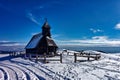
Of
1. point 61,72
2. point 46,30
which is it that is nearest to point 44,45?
point 46,30

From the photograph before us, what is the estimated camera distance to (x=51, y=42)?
121 feet

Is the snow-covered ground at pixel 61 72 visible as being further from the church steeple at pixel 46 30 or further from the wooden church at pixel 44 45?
the church steeple at pixel 46 30

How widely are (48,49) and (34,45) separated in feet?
11.5

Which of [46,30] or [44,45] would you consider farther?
[46,30]

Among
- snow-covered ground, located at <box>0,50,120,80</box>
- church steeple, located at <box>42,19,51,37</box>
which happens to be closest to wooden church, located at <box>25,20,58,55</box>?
church steeple, located at <box>42,19,51,37</box>

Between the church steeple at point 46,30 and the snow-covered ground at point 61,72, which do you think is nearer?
the snow-covered ground at point 61,72

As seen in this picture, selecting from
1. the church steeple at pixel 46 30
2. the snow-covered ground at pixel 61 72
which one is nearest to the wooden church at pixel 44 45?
the church steeple at pixel 46 30

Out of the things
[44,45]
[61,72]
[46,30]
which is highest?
[46,30]

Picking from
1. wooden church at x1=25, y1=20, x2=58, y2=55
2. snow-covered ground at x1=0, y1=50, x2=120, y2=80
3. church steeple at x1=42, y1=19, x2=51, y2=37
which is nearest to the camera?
snow-covered ground at x1=0, y1=50, x2=120, y2=80

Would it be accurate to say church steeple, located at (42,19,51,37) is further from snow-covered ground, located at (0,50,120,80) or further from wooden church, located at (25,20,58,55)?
snow-covered ground, located at (0,50,120,80)

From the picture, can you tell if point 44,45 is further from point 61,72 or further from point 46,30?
point 61,72

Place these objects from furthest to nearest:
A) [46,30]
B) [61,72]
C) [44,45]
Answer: [46,30], [44,45], [61,72]

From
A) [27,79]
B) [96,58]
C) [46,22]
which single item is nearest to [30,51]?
[46,22]

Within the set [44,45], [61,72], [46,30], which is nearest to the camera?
[61,72]
